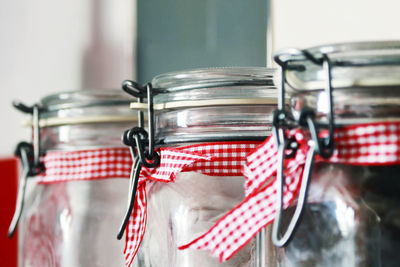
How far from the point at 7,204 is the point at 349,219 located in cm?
60

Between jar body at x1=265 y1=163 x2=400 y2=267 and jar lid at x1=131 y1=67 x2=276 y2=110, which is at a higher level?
jar lid at x1=131 y1=67 x2=276 y2=110

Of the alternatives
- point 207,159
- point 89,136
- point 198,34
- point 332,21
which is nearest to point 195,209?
point 207,159

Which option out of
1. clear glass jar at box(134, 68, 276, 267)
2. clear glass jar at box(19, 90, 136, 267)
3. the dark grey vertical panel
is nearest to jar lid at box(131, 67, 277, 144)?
clear glass jar at box(134, 68, 276, 267)

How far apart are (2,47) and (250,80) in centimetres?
54

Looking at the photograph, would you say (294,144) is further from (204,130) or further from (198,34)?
(198,34)

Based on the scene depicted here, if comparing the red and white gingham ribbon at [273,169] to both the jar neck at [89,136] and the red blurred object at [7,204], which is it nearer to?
the jar neck at [89,136]

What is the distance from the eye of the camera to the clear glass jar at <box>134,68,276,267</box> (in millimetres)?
409

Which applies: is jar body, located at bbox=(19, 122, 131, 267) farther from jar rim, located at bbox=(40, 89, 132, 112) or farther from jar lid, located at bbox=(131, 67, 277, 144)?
jar lid, located at bbox=(131, 67, 277, 144)

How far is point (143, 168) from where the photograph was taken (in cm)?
44

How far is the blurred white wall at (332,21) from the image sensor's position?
1.77 ft

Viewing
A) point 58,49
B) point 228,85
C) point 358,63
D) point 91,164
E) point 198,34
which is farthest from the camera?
point 58,49

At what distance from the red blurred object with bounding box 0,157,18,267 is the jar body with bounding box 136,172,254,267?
0.43 meters

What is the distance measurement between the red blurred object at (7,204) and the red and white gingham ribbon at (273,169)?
0.51 m

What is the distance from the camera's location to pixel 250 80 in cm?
41
